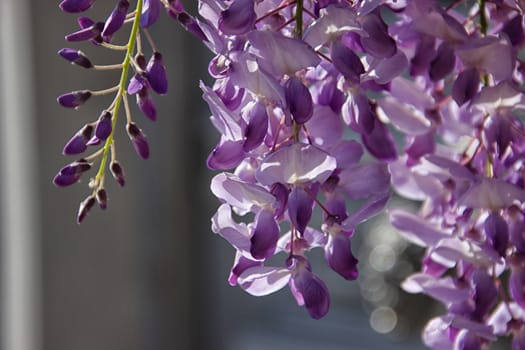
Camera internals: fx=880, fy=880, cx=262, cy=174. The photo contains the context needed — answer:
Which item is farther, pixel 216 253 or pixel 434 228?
pixel 216 253

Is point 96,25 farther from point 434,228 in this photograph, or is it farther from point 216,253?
point 216,253

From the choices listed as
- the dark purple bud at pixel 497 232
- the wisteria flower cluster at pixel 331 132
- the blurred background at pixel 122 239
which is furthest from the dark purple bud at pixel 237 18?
the blurred background at pixel 122 239

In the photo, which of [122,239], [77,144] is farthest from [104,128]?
[122,239]

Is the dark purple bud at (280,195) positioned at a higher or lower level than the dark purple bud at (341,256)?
higher

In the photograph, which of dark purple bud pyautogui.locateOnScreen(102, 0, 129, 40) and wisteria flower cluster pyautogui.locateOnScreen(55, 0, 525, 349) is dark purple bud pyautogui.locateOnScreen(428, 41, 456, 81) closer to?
wisteria flower cluster pyautogui.locateOnScreen(55, 0, 525, 349)

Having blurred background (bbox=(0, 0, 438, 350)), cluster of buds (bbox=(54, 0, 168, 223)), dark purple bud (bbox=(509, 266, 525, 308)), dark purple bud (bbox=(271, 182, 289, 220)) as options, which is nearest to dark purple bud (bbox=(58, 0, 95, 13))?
cluster of buds (bbox=(54, 0, 168, 223))

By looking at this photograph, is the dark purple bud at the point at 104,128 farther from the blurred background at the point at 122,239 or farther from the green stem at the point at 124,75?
the blurred background at the point at 122,239

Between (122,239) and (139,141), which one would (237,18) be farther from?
(122,239)

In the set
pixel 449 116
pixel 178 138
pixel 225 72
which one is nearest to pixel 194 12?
pixel 178 138
